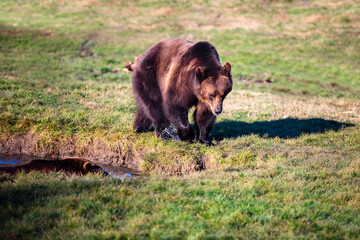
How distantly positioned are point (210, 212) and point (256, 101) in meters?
9.54

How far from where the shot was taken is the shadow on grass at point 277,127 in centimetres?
1025

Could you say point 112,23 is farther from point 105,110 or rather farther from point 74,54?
point 105,110

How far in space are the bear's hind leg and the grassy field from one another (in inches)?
10.6

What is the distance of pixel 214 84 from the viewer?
7930 mm

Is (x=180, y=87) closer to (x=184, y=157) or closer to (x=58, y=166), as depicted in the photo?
(x=184, y=157)

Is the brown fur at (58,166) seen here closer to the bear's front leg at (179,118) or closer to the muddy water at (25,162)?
the muddy water at (25,162)

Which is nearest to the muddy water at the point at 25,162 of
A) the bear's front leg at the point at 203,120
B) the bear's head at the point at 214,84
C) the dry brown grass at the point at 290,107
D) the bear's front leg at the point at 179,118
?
the bear's front leg at the point at 179,118

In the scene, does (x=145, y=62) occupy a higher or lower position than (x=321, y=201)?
higher

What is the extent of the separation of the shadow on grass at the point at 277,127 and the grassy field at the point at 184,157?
5 centimetres

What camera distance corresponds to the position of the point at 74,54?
2359 cm

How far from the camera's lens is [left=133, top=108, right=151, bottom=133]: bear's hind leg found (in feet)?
31.5

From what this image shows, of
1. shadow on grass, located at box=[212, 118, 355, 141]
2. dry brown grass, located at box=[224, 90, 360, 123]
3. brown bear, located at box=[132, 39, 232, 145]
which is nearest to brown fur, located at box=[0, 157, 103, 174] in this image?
brown bear, located at box=[132, 39, 232, 145]

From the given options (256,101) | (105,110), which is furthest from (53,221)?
(256,101)

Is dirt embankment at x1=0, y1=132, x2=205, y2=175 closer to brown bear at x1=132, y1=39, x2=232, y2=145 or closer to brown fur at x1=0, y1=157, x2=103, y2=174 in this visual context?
brown bear at x1=132, y1=39, x2=232, y2=145
